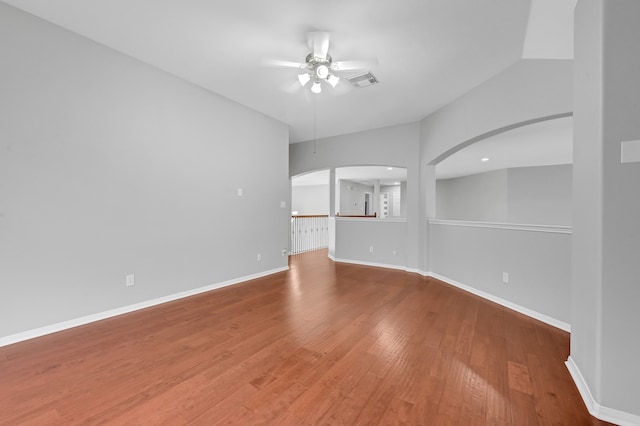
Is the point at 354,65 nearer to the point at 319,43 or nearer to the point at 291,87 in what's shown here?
the point at 319,43

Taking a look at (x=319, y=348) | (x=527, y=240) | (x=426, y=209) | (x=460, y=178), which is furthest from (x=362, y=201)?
(x=319, y=348)

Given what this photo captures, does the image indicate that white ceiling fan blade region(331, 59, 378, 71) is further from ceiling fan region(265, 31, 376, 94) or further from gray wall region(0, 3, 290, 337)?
gray wall region(0, 3, 290, 337)

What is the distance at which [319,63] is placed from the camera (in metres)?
2.75

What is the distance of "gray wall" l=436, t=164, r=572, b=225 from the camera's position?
7984 millimetres

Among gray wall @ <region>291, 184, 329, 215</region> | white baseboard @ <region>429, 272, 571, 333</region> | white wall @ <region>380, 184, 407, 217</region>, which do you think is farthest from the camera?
white wall @ <region>380, 184, 407, 217</region>

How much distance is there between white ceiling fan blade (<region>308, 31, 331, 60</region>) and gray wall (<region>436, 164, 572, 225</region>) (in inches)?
347

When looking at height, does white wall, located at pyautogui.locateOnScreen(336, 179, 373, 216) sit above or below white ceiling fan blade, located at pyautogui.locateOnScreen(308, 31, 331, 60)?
below

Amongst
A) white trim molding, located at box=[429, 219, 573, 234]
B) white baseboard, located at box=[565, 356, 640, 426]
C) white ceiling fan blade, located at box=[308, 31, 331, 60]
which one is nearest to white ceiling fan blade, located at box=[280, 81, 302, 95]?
white ceiling fan blade, located at box=[308, 31, 331, 60]

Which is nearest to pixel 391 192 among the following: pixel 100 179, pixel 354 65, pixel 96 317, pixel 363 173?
pixel 363 173

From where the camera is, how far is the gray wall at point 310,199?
1391cm

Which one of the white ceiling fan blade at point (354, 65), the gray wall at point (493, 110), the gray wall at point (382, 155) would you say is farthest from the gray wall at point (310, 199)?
the white ceiling fan blade at point (354, 65)

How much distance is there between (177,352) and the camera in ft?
7.00

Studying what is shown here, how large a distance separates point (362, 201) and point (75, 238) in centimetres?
1216

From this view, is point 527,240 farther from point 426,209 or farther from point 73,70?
point 73,70
